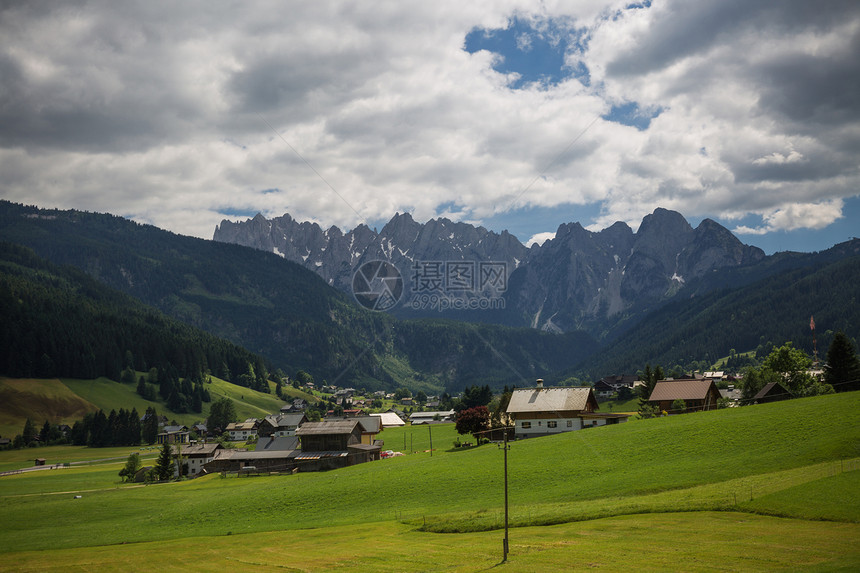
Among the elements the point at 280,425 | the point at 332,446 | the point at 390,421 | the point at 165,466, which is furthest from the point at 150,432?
the point at 332,446

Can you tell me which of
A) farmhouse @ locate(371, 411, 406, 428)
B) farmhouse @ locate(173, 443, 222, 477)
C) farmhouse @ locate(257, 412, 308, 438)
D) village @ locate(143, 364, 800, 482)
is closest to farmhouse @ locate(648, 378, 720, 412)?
village @ locate(143, 364, 800, 482)

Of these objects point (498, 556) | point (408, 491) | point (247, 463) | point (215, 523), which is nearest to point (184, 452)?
point (247, 463)

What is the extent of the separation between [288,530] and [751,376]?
96947 millimetres

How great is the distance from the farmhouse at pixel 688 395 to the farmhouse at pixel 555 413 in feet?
31.8

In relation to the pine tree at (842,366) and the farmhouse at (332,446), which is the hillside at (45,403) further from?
the pine tree at (842,366)

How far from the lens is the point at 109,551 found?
4828cm

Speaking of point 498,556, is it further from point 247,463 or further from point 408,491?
point 247,463

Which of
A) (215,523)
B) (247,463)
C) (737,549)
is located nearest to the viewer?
(737,549)

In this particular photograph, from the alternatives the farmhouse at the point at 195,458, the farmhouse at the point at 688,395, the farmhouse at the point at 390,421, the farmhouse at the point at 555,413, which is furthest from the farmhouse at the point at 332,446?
the farmhouse at the point at 390,421

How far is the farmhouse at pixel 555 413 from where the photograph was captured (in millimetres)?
93688

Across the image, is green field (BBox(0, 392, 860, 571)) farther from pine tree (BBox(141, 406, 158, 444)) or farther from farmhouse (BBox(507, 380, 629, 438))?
pine tree (BBox(141, 406, 158, 444))

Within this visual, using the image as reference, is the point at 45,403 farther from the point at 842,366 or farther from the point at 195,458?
the point at 842,366

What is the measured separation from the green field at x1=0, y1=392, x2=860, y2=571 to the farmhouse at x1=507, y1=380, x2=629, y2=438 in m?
13.8

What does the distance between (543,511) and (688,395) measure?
216 feet
